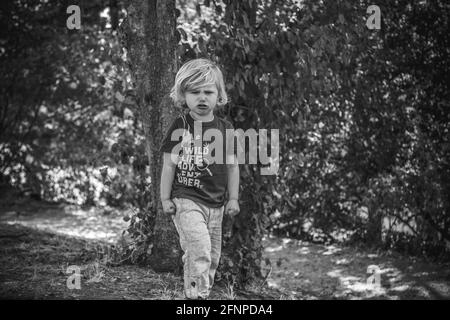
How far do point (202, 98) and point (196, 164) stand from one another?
0.39 metres

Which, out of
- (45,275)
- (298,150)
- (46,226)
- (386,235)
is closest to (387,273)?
(386,235)

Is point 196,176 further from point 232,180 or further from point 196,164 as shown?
point 232,180

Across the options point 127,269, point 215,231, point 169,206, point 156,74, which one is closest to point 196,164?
point 169,206

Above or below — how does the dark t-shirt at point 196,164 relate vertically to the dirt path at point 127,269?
above

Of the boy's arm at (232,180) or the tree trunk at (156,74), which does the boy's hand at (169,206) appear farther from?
the tree trunk at (156,74)

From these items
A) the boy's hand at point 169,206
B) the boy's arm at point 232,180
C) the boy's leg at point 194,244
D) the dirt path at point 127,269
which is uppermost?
the boy's arm at point 232,180

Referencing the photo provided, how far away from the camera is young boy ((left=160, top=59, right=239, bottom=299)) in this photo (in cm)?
331

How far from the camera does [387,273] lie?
19.7ft

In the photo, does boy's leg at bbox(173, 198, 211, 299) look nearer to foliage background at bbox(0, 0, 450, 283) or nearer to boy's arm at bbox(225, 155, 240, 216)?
boy's arm at bbox(225, 155, 240, 216)

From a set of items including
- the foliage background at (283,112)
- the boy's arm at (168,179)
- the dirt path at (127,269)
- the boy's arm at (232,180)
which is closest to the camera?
the boy's arm at (168,179)

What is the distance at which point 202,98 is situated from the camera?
10.9 ft

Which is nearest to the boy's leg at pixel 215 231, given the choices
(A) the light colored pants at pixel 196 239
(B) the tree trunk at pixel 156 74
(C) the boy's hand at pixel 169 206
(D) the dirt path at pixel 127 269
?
(A) the light colored pants at pixel 196 239

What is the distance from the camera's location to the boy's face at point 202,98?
3322mm

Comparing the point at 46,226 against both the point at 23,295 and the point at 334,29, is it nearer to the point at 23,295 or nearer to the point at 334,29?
the point at 23,295
